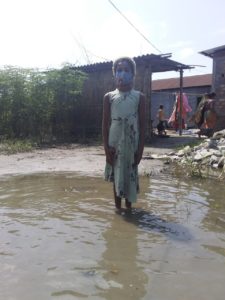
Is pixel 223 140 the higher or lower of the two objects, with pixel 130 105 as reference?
lower

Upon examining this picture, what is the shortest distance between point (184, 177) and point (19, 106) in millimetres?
8507

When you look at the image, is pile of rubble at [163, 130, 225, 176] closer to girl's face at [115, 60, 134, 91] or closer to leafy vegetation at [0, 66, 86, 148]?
girl's face at [115, 60, 134, 91]

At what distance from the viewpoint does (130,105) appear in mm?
4391

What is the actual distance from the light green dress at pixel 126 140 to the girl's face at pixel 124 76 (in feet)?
0.26

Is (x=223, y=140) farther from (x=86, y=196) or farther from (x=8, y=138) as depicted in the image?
(x=8, y=138)

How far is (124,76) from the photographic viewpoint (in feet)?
14.5

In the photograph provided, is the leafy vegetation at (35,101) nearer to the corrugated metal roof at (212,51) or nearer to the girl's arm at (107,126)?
the corrugated metal roof at (212,51)

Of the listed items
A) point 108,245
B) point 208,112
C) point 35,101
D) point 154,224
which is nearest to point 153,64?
point 208,112

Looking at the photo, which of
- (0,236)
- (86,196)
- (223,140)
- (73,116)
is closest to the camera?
(0,236)

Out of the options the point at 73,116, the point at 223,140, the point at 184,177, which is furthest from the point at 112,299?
the point at 73,116

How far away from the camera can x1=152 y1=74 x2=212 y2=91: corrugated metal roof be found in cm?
2762

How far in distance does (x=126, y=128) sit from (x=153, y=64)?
1095 centimetres

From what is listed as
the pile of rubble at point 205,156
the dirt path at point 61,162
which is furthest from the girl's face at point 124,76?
the pile of rubble at point 205,156

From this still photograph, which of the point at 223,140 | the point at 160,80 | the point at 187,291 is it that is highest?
the point at 160,80
